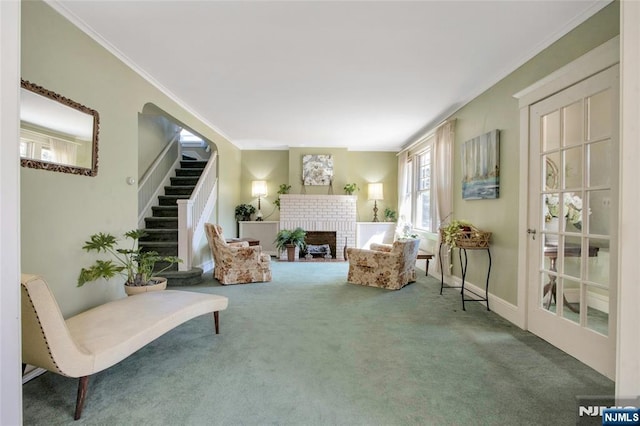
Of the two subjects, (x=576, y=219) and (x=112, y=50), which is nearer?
(x=576, y=219)

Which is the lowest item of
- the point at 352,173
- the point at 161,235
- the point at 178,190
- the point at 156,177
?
the point at 161,235

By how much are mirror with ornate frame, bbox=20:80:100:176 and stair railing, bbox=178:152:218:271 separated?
1.86 m

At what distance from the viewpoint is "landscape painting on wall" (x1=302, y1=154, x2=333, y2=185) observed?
664 centimetres

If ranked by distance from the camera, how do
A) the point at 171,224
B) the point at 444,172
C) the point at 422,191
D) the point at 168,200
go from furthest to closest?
the point at 422,191 → the point at 168,200 → the point at 171,224 → the point at 444,172

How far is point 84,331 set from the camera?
1.71 metres

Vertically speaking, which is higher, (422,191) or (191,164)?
(191,164)

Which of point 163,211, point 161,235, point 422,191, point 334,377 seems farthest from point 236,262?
point 422,191

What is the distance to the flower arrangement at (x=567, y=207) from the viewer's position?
2.15 meters

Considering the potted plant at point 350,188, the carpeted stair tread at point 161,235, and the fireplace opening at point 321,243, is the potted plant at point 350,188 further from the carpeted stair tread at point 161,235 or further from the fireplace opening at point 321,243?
the carpeted stair tread at point 161,235

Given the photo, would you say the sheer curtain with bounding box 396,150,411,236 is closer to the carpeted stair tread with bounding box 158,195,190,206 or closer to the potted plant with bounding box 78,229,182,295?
the carpeted stair tread with bounding box 158,195,190,206

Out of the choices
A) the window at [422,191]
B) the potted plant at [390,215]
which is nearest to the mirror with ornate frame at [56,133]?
the window at [422,191]

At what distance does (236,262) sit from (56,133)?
8.36 ft

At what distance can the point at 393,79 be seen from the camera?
3.10 m

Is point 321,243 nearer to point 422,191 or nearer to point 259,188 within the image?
A: point 259,188
